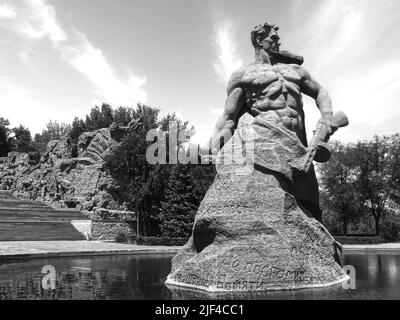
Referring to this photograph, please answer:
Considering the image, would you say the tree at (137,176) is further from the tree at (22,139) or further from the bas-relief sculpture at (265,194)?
the tree at (22,139)

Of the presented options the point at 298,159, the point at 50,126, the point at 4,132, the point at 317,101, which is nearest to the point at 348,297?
the point at 298,159

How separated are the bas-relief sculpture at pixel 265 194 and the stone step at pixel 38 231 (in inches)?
812

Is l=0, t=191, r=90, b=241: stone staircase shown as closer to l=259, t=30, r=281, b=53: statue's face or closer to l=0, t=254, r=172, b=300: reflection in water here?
l=0, t=254, r=172, b=300: reflection in water

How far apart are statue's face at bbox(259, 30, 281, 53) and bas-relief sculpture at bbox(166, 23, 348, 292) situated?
0.02m

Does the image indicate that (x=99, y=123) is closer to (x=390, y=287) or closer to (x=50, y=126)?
(x=50, y=126)

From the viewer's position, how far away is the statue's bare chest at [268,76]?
7719mm

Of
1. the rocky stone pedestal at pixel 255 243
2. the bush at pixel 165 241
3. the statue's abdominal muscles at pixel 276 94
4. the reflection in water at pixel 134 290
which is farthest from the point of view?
the bush at pixel 165 241

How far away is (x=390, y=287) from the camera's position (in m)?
7.04

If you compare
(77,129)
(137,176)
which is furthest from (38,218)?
(77,129)

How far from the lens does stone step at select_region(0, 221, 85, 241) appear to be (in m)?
25.1

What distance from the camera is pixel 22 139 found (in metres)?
71.5

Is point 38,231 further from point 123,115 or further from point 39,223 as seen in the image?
point 123,115

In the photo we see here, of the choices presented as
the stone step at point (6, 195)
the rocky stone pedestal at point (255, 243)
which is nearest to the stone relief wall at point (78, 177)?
the stone step at point (6, 195)

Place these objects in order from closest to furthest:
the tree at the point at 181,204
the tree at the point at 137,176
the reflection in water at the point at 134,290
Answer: the reflection in water at the point at 134,290, the tree at the point at 181,204, the tree at the point at 137,176
